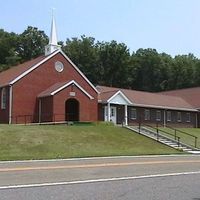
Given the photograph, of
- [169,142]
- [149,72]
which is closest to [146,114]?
[169,142]

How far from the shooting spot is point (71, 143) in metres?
32.2

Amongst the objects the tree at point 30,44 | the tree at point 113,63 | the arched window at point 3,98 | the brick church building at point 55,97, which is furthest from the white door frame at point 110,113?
the tree at point 30,44

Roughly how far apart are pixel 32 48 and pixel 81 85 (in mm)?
42147

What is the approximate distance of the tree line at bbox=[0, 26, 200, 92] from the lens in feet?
288

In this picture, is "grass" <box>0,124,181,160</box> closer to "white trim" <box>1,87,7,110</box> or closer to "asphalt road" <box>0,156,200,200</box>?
"asphalt road" <box>0,156,200,200</box>

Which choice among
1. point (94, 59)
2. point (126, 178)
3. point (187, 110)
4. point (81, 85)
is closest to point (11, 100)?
point (81, 85)

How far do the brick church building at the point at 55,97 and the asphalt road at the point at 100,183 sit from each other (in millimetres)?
25931

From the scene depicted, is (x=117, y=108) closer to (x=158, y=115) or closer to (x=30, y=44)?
(x=158, y=115)

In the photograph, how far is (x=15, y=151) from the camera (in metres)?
27.8

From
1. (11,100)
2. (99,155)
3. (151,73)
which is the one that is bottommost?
(99,155)

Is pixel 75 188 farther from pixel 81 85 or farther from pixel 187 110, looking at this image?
pixel 187 110

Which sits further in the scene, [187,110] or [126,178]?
[187,110]

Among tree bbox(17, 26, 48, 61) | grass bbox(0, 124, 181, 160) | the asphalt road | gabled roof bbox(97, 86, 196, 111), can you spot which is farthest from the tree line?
the asphalt road

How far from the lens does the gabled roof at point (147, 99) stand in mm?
52894
